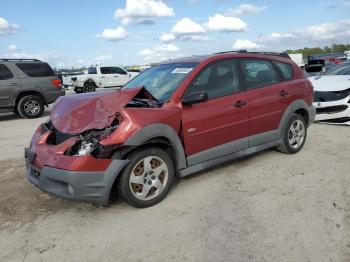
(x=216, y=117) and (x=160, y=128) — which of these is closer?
(x=160, y=128)

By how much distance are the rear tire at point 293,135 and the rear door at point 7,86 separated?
8749 millimetres

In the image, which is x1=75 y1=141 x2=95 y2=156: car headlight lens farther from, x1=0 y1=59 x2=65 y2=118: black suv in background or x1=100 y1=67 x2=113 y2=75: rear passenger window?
x1=100 y1=67 x2=113 y2=75: rear passenger window

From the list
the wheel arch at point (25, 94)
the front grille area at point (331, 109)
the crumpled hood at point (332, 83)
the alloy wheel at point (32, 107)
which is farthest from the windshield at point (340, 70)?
the alloy wheel at point (32, 107)

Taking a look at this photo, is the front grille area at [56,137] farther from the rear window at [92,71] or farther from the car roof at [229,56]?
the rear window at [92,71]

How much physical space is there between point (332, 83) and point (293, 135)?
3.45 metres

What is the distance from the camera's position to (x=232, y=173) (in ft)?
16.8

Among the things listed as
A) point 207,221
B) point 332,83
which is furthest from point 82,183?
point 332,83

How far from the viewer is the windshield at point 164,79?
14.7ft

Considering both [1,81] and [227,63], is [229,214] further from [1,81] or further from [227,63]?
[1,81]

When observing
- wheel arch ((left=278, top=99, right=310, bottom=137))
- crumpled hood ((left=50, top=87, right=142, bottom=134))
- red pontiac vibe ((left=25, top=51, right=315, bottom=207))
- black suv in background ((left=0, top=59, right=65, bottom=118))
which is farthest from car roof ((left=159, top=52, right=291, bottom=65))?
black suv in background ((left=0, top=59, right=65, bottom=118))

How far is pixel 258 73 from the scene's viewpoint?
5.29 meters

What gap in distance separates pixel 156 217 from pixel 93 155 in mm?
950

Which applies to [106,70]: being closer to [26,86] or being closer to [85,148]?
[26,86]

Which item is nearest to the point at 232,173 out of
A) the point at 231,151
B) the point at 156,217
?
the point at 231,151
